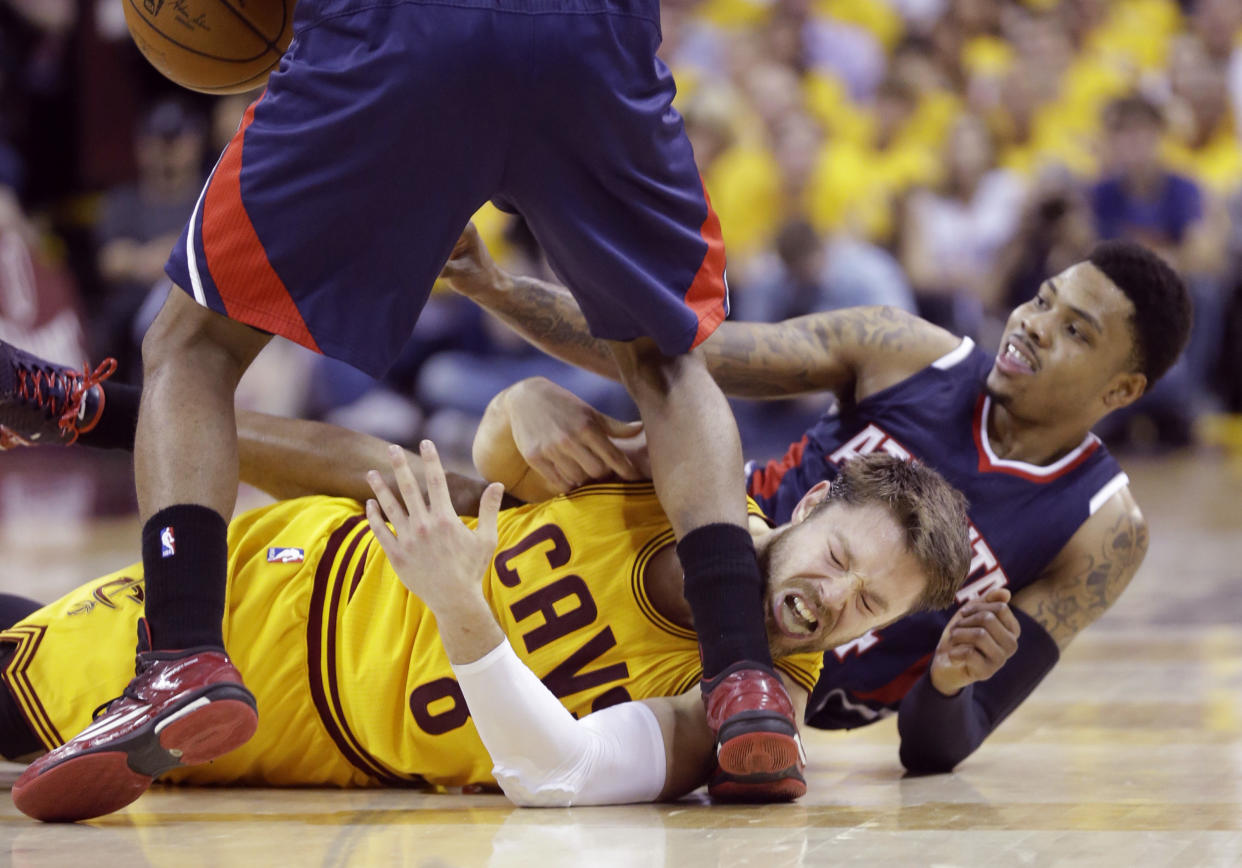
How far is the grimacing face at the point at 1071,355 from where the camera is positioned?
355cm

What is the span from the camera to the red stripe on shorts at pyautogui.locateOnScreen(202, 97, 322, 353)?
8.51ft

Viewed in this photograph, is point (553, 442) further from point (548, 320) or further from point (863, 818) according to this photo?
point (863, 818)

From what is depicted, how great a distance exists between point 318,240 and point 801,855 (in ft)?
4.19

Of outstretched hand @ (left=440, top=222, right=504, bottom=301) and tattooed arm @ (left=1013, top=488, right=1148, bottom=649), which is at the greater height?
outstretched hand @ (left=440, top=222, right=504, bottom=301)

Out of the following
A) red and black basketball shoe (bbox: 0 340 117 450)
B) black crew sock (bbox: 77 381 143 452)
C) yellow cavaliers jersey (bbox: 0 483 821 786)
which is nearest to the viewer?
yellow cavaliers jersey (bbox: 0 483 821 786)

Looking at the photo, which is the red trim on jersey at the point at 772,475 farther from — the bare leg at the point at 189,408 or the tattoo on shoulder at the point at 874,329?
the bare leg at the point at 189,408

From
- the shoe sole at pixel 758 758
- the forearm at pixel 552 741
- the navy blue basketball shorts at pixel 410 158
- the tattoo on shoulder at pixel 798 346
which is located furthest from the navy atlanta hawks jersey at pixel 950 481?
the navy blue basketball shorts at pixel 410 158

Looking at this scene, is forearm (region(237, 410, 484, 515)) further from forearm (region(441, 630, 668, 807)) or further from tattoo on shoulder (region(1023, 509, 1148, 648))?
tattoo on shoulder (region(1023, 509, 1148, 648))

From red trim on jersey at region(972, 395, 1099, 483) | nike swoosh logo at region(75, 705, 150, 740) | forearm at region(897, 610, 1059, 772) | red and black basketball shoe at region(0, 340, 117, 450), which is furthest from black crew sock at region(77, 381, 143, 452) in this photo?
red trim on jersey at region(972, 395, 1099, 483)

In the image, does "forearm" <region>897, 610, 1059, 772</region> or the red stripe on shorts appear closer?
the red stripe on shorts

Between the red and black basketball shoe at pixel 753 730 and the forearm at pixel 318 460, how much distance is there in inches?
34.5

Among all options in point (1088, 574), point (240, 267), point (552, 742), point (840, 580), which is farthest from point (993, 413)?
point (240, 267)

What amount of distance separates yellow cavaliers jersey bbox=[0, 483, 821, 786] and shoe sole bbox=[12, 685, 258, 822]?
0.45 metres

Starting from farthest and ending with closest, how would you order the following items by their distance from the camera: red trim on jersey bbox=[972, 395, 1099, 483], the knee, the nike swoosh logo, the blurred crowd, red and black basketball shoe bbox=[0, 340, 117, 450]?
1. the blurred crowd
2. red trim on jersey bbox=[972, 395, 1099, 483]
3. red and black basketball shoe bbox=[0, 340, 117, 450]
4. the knee
5. the nike swoosh logo
